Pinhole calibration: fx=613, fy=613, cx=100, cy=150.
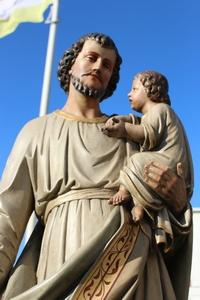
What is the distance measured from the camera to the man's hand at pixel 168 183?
361cm

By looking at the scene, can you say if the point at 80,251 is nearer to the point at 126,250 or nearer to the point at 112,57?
the point at 126,250

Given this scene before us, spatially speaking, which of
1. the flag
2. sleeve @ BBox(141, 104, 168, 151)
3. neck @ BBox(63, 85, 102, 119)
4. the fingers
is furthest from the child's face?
the flag

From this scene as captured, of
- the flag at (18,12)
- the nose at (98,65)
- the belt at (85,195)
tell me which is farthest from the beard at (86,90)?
the flag at (18,12)

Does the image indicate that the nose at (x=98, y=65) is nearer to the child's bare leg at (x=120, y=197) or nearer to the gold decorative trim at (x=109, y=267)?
the child's bare leg at (x=120, y=197)

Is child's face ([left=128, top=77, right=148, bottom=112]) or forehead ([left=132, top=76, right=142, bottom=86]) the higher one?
forehead ([left=132, top=76, right=142, bottom=86])

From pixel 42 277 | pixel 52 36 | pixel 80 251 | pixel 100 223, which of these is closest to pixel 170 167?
pixel 100 223

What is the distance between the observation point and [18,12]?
11.1m

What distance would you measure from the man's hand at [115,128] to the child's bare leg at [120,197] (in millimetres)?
434

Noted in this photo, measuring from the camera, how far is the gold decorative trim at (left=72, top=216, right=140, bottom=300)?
132 inches

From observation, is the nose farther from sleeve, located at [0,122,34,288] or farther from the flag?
the flag

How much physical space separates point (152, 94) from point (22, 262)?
137 centimetres

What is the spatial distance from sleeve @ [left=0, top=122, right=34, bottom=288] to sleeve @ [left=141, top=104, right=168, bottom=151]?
0.80 metres

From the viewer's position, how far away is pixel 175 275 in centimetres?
383

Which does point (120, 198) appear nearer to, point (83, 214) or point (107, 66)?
point (83, 214)
